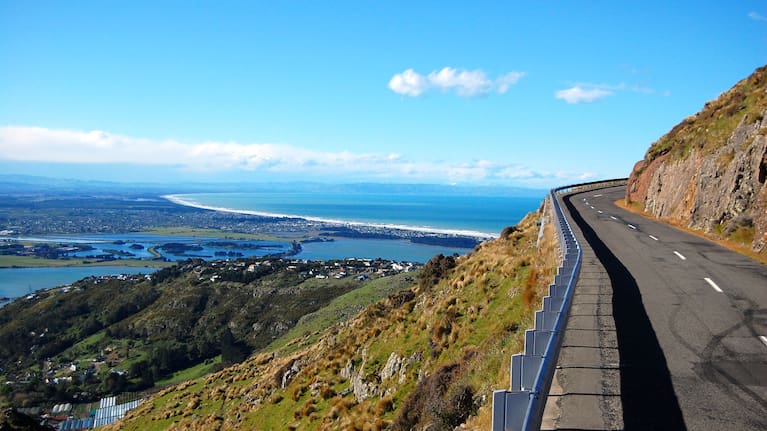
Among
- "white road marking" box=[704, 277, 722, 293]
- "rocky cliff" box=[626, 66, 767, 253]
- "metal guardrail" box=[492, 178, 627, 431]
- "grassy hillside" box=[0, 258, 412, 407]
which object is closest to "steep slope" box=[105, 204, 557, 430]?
"metal guardrail" box=[492, 178, 627, 431]

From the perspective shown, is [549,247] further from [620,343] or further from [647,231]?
[620,343]

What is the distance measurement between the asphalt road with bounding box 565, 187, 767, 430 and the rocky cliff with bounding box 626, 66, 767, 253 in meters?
2.43

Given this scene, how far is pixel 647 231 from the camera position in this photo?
22766 mm

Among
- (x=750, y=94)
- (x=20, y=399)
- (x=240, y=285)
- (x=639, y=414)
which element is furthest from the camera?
(x=240, y=285)

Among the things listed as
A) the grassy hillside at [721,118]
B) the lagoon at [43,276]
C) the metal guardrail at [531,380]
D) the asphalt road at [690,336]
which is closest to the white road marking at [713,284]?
the asphalt road at [690,336]

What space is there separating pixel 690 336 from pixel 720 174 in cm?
1595

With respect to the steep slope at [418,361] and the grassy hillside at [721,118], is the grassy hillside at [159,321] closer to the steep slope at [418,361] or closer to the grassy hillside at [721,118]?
the steep slope at [418,361]

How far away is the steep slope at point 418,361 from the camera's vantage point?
10023 mm

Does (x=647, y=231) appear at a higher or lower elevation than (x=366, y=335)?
higher

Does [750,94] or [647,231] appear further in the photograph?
[750,94]

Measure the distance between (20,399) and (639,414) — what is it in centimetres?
6822

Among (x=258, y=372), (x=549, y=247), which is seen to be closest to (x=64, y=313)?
(x=258, y=372)

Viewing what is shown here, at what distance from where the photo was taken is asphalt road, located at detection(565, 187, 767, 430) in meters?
5.59

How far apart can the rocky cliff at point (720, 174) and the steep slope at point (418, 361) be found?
6.84 m
